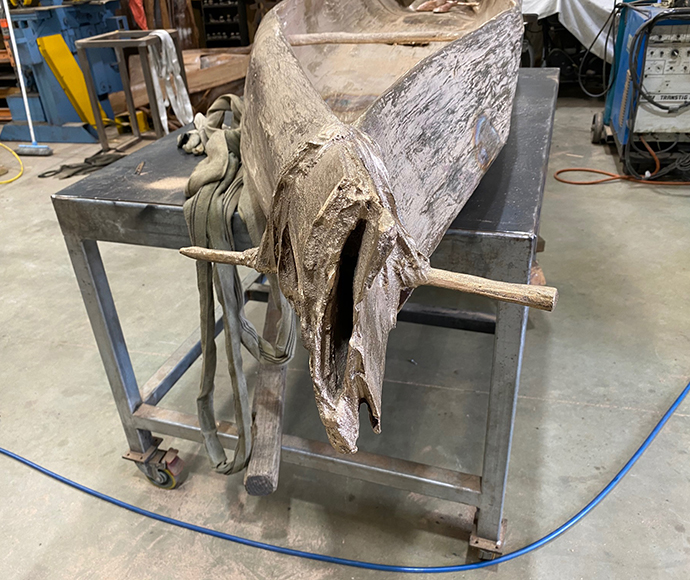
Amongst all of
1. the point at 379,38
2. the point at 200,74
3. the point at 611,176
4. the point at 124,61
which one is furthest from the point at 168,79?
the point at 611,176

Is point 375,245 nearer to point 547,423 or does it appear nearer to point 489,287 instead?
point 489,287

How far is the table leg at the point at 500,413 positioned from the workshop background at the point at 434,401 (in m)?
0.13

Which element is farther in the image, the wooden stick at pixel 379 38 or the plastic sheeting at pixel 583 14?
the plastic sheeting at pixel 583 14

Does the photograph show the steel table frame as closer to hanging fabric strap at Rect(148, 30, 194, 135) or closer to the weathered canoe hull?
hanging fabric strap at Rect(148, 30, 194, 135)

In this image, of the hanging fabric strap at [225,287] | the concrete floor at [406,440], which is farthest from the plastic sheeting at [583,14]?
the hanging fabric strap at [225,287]

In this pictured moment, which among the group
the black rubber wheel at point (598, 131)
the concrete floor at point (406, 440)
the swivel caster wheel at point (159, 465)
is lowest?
the concrete floor at point (406, 440)

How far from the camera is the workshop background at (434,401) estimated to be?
1.53m

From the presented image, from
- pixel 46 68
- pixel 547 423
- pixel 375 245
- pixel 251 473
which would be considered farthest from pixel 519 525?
pixel 46 68

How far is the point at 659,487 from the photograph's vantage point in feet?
5.43

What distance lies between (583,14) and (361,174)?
17.6 ft

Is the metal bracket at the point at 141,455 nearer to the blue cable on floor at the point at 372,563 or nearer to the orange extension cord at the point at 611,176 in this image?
the blue cable on floor at the point at 372,563

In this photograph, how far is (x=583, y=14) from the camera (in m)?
5.00

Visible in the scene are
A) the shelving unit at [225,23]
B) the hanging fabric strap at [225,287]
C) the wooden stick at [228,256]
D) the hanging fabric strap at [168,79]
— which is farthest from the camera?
the shelving unit at [225,23]

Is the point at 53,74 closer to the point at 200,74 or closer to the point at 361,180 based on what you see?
the point at 200,74
